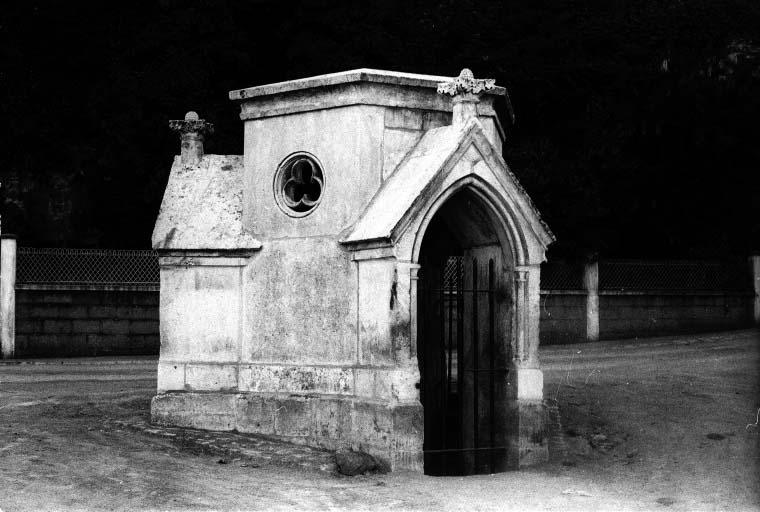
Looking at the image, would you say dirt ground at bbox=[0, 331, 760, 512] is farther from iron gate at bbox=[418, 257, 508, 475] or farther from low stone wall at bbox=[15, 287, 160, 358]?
low stone wall at bbox=[15, 287, 160, 358]

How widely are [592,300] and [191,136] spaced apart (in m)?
15.0

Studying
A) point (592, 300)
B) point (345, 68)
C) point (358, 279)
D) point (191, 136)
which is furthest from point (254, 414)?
point (345, 68)

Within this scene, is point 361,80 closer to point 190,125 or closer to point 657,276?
point 190,125

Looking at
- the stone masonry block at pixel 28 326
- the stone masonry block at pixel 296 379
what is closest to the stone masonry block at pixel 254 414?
the stone masonry block at pixel 296 379

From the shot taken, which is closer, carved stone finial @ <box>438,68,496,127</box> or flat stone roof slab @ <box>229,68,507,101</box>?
carved stone finial @ <box>438,68,496,127</box>

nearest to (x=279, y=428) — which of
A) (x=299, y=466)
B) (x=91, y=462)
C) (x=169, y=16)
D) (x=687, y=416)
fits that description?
(x=299, y=466)

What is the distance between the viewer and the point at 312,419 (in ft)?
39.9

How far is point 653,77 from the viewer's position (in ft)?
98.6

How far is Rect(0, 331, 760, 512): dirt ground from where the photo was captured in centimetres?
993

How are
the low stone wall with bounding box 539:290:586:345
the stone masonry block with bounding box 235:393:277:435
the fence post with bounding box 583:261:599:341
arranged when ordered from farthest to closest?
the fence post with bounding box 583:261:599:341 → the low stone wall with bounding box 539:290:586:345 → the stone masonry block with bounding box 235:393:277:435

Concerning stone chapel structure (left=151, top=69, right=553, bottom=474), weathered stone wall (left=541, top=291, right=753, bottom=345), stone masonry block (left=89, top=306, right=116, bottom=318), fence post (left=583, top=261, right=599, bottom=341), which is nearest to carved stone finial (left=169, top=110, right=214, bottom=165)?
stone chapel structure (left=151, top=69, right=553, bottom=474)

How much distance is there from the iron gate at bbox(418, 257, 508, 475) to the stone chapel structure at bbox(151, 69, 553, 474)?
0.08ft

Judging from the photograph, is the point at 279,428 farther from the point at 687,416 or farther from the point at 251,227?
the point at 687,416

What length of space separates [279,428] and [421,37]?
19501 millimetres
